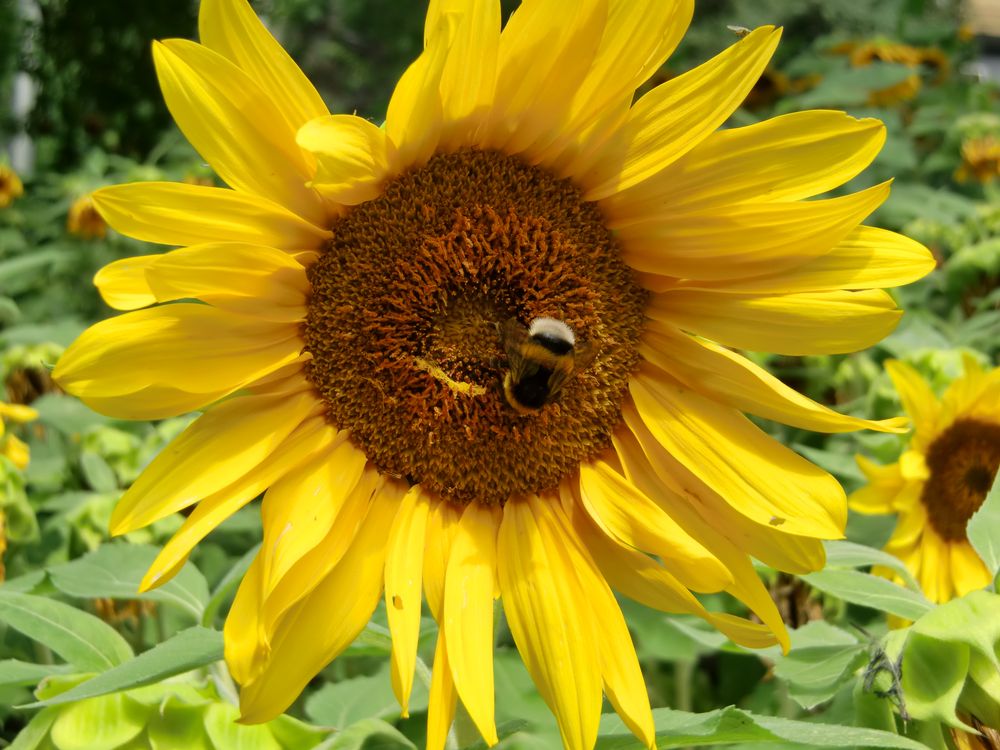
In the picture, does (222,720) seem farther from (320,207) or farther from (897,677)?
(897,677)

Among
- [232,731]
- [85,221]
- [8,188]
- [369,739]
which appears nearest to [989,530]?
[369,739]

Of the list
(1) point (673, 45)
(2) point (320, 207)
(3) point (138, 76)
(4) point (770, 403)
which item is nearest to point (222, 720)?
(2) point (320, 207)

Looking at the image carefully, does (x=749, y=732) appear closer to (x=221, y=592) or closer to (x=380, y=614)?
(x=380, y=614)

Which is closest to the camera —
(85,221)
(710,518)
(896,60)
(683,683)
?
(710,518)

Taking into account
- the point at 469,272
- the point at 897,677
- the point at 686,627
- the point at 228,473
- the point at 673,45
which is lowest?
the point at 686,627

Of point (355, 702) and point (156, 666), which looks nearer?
point (156, 666)

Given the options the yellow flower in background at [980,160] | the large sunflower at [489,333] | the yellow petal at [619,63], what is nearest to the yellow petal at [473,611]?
the large sunflower at [489,333]
